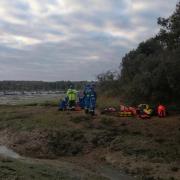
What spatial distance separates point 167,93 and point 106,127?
9223 mm

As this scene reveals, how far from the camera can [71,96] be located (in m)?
35.3

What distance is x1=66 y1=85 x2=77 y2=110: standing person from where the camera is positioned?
3515cm

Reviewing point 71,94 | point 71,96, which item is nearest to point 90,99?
point 71,94

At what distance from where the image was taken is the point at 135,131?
25.5 metres

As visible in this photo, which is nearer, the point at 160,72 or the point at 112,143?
the point at 112,143

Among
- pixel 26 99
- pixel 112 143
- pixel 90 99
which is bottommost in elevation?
pixel 112 143

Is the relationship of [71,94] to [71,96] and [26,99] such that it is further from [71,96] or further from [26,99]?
[26,99]

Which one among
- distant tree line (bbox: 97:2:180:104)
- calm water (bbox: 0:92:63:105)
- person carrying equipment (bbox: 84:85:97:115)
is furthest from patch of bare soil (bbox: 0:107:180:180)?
calm water (bbox: 0:92:63:105)

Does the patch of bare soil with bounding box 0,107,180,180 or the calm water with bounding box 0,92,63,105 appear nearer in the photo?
the patch of bare soil with bounding box 0,107,180,180

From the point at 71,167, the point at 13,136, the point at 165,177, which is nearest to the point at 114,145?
the point at 71,167

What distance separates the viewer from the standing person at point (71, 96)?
35150 mm

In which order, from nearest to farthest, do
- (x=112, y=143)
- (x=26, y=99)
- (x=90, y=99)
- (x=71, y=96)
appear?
1. (x=112, y=143)
2. (x=90, y=99)
3. (x=71, y=96)
4. (x=26, y=99)

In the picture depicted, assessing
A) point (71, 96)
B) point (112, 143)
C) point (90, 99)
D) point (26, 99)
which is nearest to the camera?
point (112, 143)

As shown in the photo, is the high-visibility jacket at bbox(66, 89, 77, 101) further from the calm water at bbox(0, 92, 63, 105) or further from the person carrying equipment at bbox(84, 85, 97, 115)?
the calm water at bbox(0, 92, 63, 105)
